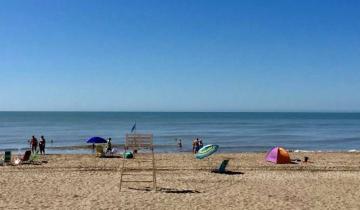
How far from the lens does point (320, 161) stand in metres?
26.8

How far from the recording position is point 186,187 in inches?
687

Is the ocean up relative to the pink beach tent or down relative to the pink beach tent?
down

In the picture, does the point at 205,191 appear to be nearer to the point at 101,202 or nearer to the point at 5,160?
the point at 101,202

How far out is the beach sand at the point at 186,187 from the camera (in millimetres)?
14438

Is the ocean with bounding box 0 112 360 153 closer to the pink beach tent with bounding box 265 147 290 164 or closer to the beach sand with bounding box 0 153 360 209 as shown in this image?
the pink beach tent with bounding box 265 147 290 164

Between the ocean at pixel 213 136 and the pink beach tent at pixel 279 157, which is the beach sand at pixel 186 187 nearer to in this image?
the pink beach tent at pixel 279 157

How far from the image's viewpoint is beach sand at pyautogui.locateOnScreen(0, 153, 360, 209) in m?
14.4

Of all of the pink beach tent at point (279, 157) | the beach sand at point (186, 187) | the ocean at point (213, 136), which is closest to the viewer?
the beach sand at point (186, 187)

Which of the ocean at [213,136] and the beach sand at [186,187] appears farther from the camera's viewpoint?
the ocean at [213,136]

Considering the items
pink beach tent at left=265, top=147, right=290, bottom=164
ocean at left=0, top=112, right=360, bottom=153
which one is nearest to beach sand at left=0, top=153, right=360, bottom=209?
pink beach tent at left=265, top=147, right=290, bottom=164

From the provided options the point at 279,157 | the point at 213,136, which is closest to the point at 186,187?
the point at 279,157

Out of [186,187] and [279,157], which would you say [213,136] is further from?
[186,187]

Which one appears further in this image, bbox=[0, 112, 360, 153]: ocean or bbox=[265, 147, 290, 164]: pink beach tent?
bbox=[0, 112, 360, 153]: ocean

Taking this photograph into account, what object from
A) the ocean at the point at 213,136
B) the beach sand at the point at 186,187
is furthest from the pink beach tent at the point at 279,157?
the ocean at the point at 213,136
